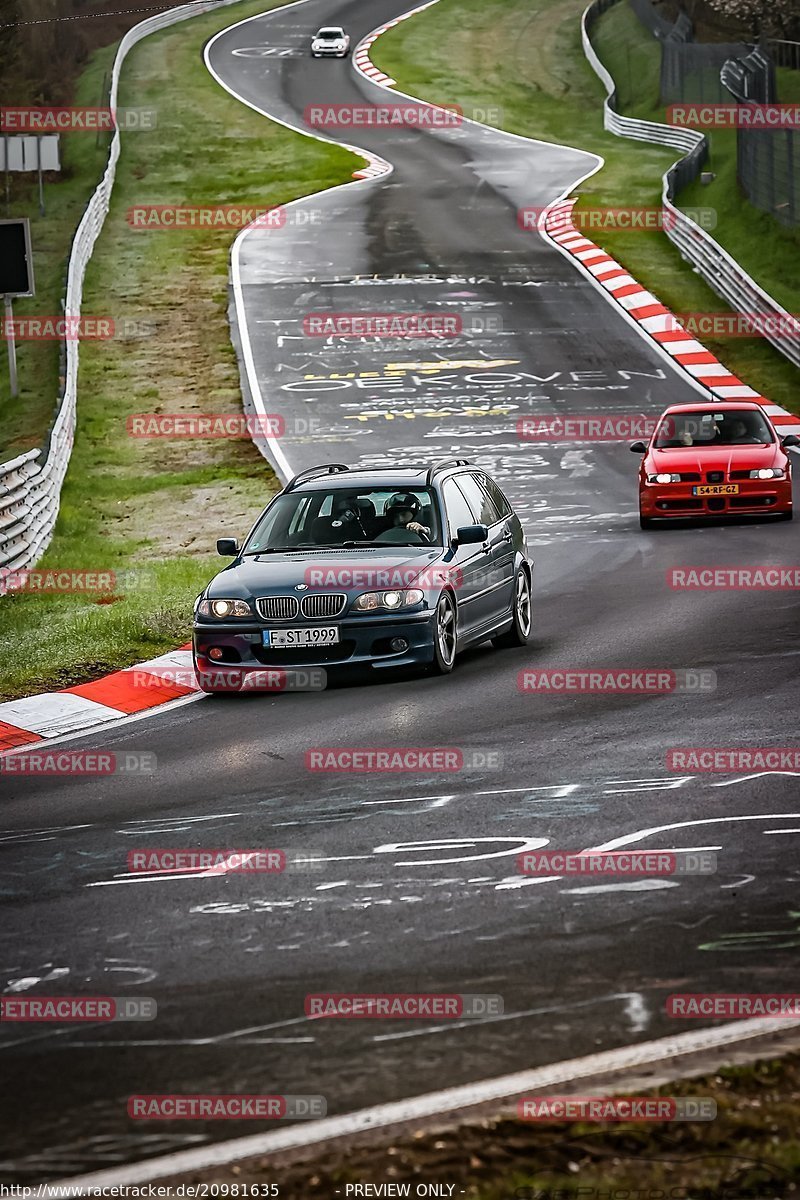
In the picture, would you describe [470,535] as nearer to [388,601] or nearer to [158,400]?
[388,601]

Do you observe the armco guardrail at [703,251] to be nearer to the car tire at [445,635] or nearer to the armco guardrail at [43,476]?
the armco guardrail at [43,476]

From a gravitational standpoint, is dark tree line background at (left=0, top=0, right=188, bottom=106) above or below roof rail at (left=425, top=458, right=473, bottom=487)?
below

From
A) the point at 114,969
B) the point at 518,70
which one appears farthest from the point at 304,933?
the point at 518,70

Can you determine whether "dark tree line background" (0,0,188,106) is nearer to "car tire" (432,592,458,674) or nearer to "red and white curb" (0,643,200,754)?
"red and white curb" (0,643,200,754)

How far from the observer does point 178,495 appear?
2438 centimetres

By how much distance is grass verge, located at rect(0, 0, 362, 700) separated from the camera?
15.3m

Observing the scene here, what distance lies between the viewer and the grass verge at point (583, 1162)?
14.1 feet

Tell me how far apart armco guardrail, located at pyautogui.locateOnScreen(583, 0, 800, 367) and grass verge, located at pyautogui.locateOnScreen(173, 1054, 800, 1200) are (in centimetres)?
2795

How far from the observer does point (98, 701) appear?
1274 cm

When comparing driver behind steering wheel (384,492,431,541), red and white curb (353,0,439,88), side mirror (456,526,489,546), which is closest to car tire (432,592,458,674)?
side mirror (456,526,489,546)

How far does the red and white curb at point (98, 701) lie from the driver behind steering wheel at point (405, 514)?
1969 mm

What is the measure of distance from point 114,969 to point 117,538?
1573cm

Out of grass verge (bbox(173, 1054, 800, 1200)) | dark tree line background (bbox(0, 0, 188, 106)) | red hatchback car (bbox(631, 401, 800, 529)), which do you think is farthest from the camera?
dark tree line background (bbox(0, 0, 188, 106))

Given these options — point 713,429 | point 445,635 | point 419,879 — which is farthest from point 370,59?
point 419,879
